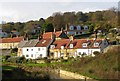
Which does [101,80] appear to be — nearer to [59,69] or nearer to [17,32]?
[59,69]

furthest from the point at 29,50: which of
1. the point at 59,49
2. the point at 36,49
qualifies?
the point at 59,49

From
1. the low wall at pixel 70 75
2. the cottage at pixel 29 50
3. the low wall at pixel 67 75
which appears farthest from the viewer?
the cottage at pixel 29 50

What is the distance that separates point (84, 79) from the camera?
1255 inches

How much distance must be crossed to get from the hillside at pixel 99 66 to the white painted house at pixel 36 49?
12.5m

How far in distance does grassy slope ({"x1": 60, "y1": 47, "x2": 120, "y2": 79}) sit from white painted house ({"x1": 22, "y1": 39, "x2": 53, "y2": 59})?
12730 millimetres

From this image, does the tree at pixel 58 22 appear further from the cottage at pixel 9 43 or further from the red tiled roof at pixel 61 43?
the red tiled roof at pixel 61 43

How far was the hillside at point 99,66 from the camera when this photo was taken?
32.0m

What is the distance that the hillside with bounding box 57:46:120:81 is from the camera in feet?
105

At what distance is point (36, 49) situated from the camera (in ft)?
177

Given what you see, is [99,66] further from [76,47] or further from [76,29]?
[76,29]

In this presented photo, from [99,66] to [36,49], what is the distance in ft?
69.1

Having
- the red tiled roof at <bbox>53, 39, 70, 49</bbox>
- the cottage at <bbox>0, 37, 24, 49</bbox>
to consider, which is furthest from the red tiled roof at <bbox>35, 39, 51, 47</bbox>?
the cottage at <bbox>0, 37, 24, 49</bbox>

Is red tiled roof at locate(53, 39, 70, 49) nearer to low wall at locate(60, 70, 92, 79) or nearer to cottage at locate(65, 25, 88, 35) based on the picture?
low wall at locate(60, 70, 92, 79)

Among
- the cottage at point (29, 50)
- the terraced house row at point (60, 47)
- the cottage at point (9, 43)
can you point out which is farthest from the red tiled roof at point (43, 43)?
the cottage at point (9, 43)
